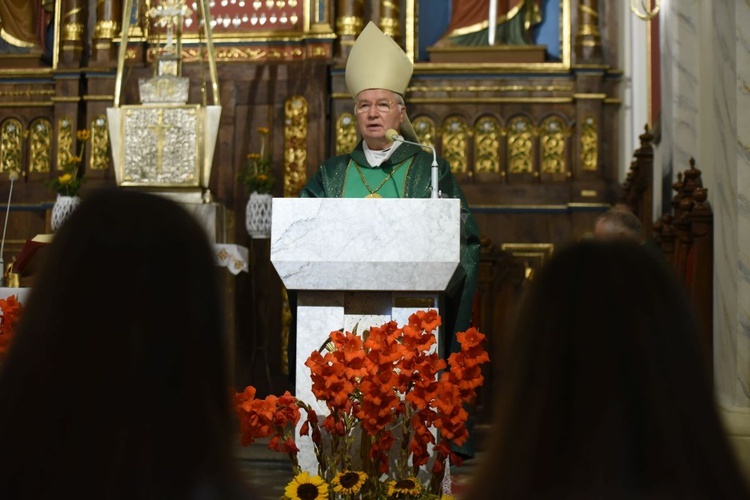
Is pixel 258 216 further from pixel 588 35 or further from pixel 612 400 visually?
pixel 612 400

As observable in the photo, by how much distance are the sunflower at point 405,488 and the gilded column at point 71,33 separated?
270 inches

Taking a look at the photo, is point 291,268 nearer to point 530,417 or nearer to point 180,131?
point 530,417

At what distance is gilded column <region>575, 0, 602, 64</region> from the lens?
881 centimetres

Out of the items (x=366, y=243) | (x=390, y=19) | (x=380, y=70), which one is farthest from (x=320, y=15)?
(x=366, y=243)

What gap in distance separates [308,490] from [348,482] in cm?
12

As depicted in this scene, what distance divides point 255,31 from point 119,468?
8.16 meters

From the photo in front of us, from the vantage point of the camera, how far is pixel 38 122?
9.41m

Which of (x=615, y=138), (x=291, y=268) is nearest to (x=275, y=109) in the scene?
(x=615, y=138)

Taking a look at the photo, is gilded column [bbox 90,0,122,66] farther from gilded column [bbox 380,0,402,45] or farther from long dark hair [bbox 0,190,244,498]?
long dark hair [bbox 0,190,244,498]

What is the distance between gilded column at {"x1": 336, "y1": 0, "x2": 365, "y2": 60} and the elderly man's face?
4466 mm

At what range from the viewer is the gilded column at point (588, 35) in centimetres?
881

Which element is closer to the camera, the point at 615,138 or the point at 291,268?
the point at 291,268

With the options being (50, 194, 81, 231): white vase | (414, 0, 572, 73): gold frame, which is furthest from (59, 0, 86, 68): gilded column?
(414, 0, 572, 73): gold frame

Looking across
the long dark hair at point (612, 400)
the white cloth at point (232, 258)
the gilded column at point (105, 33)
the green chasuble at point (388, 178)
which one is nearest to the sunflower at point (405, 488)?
the green chasuble at point (388, 178)
